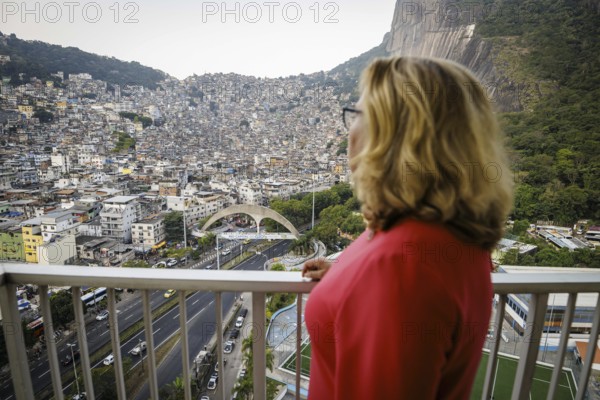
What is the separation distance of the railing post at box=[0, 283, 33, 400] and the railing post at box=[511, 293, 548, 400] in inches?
66.5

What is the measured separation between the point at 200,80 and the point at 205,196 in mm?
2721

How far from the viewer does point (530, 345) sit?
1.12m

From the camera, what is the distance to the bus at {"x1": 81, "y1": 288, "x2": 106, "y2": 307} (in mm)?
1105

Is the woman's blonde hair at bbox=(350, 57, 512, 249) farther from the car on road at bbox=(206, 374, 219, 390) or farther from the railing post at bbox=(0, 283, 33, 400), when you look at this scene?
the car on road at bbox=(206, 374, 219, 390)

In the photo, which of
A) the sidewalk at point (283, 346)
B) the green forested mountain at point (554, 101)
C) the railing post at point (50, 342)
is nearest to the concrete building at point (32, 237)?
the railing post at point (50, 342)

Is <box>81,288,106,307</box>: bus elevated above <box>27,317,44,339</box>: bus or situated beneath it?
elevated above

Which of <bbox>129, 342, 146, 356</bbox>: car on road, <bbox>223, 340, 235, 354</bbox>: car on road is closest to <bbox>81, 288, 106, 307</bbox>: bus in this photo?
<bbox>129, 342, 146, 356</bbox>: car on road

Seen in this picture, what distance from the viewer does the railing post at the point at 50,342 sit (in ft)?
3.39

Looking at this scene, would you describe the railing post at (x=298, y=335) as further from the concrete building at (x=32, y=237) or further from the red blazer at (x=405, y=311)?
the concrete building at (x=32, y=237)

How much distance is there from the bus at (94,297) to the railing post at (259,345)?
1.64ft

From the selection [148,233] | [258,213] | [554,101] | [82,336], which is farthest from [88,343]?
[554,101]

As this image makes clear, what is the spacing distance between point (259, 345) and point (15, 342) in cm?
80

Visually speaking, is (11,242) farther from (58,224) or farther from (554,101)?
(554,101)

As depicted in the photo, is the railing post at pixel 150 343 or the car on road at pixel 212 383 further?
the car on road at pixel 212 383
